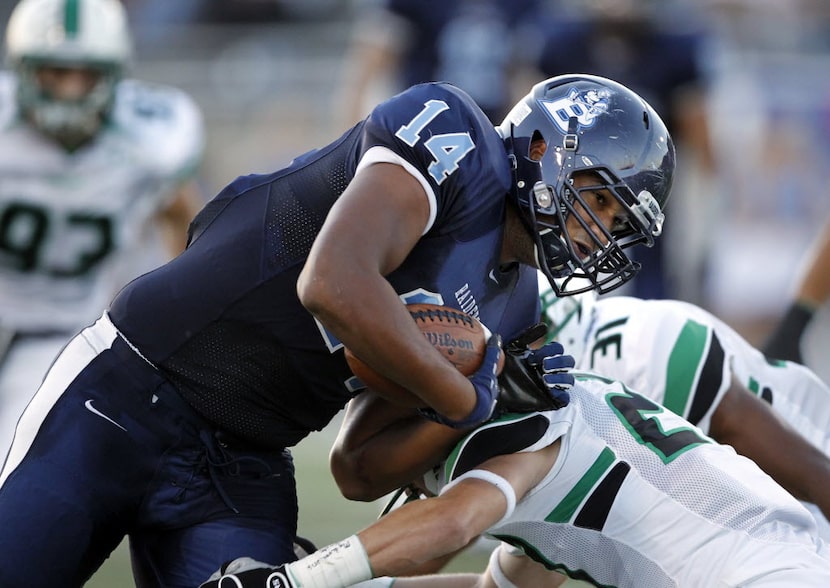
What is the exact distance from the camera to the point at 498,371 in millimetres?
3328

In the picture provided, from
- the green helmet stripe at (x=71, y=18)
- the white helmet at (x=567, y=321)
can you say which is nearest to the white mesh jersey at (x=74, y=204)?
the green helmet stripe at (x=71, y=18)

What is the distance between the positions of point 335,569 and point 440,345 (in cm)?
55

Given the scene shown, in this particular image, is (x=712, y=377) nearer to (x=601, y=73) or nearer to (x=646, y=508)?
(x=646, y=508)

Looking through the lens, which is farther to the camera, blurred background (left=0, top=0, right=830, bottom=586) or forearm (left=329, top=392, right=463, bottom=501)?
blurred background (left=0, top=0, right=830, bottom=586)

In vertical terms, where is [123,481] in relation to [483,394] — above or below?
below

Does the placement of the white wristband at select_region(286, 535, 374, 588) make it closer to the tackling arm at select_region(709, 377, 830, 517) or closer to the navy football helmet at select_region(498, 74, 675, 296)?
the navy football helmet at select_region(498, 74, 675, 296)

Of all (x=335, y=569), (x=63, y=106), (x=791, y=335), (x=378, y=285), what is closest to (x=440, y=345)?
(x=378, y=285)

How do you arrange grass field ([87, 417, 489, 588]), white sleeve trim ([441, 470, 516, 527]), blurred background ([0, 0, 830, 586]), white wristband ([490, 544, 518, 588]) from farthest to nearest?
blurred background ([0, 0, 830, 586]) < grass field ([87, 417, 489, 588]) < white wristband ([490, 544, 518, 588]) < white sleeve trim ([441, 470, 516, 527])

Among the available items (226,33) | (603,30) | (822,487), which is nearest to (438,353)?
(822,487)

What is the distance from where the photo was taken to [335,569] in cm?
310

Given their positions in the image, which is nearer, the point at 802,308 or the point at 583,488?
the point at 583,488

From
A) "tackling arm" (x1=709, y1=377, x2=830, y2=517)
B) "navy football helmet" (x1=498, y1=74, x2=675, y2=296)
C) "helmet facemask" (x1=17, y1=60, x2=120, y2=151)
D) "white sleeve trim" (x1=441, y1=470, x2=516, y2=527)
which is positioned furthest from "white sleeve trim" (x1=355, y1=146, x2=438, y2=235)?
"helmet facemask" (x1=17, y1=60, x2=120, y2=151)

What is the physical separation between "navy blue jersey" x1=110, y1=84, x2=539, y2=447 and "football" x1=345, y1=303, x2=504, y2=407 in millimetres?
98

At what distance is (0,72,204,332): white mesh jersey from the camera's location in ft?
18.1
